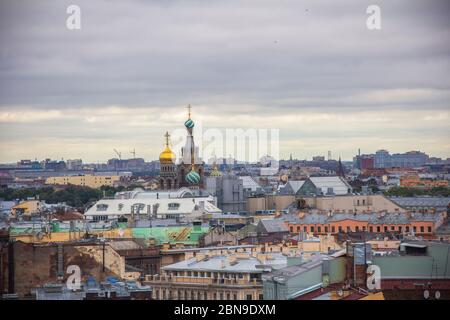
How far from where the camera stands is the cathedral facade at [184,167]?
97.9 meters

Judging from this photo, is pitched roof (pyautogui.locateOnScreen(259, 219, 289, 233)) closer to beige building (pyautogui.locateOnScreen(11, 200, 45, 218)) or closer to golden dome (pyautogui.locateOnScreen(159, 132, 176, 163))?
beige building (pyautogui.locateOnScreen(11, 200, 45, 218))

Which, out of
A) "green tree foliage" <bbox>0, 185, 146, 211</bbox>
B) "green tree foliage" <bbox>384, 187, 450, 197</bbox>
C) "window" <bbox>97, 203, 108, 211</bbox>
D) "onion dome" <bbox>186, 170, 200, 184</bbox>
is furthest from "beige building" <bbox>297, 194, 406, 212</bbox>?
"green tree foliage" <bbox>0, 185, 146, 211</bbox>

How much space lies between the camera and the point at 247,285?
38250 millimetres

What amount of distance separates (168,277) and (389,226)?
2860 cm

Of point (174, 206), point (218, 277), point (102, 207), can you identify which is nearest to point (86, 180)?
point (102, 207)

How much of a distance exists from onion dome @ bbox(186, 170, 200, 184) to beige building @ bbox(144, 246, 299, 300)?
53.2 meters

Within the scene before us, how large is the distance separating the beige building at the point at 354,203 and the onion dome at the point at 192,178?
26.3 ft

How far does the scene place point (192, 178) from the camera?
320ft

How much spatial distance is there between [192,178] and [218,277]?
5763 cm

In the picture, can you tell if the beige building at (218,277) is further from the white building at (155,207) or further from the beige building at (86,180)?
the beige building at (86,180)

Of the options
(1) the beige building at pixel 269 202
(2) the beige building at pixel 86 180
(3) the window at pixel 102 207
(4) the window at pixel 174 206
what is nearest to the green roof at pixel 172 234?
(4) the window at pixel 174 206

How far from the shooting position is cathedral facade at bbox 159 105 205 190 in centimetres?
9794
